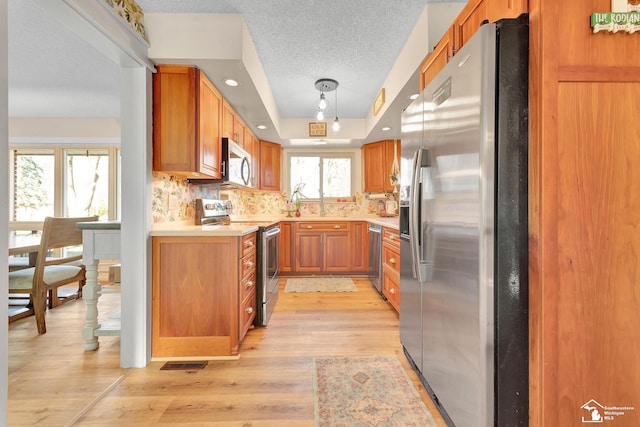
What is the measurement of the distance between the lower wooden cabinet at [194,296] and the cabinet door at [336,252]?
2.52 metres

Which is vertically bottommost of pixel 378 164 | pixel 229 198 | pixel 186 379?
pixel 186 379

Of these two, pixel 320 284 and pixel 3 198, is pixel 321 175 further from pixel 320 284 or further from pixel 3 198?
pixel 3 198

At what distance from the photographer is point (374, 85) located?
3.33 meters

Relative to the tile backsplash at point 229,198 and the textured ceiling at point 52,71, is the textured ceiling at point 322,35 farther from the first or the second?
the tile backsplash at point 229,198

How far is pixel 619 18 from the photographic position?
3.30 ft

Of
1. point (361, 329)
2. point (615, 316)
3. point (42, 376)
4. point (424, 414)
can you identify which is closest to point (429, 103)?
point (615, 316)

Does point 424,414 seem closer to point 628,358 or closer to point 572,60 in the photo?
point 628,358

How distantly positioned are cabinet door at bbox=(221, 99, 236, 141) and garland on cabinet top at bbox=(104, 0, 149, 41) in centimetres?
86

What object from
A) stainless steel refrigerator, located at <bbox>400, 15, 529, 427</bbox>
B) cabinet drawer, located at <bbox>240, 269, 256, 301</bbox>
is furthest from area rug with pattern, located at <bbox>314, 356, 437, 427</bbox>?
cabinet drawer, located at <bbox>240, 269, 256, 301</bbox>

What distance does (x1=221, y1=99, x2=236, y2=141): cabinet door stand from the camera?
2.76m

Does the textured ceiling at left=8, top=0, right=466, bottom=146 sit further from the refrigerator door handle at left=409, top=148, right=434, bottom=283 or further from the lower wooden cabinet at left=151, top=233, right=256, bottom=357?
the lower wooden cabinet at left=151, top=233, right=256, bottom=357

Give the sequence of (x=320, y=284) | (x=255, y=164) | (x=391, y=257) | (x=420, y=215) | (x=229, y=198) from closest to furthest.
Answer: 1. (x=420, y=215)
2. (x=391, y=257)
3. (x=229, y=198)
4. (x=320, y=284)
5. (x=255, y=164)

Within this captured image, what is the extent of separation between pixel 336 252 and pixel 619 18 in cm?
380

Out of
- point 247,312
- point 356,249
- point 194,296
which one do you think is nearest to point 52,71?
point 194,296
